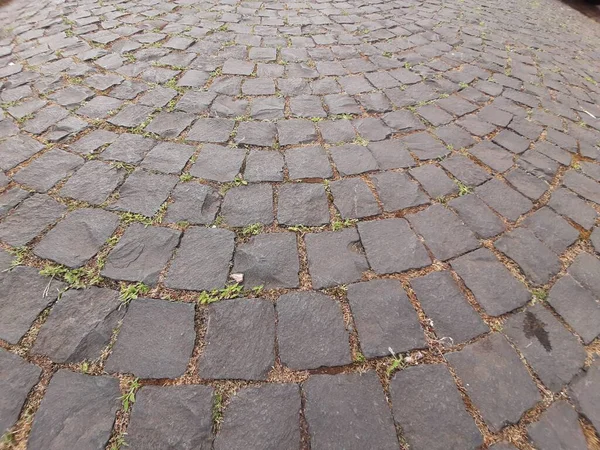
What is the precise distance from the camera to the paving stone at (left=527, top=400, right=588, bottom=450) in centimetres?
129

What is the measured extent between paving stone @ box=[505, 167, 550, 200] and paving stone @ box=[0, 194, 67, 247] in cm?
289

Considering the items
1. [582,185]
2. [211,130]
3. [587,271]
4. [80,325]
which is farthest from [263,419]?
[582,185]

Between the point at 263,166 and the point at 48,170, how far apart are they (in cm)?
139

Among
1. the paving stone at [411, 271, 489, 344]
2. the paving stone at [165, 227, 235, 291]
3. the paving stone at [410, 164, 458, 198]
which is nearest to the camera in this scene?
the paving stone at [411, 271, 489, 344]

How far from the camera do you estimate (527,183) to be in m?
2.33

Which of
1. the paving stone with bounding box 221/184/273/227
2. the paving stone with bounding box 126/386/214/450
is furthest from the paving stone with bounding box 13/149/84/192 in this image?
the paving stone with bounding box 126/386/214/450

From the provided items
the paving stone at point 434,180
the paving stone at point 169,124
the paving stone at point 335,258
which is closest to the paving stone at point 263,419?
the paving stone at point 335,258

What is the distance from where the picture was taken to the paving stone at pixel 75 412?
1.22 m

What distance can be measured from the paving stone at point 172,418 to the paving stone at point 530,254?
1.72 meters

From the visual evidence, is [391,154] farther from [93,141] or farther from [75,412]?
[75,412]

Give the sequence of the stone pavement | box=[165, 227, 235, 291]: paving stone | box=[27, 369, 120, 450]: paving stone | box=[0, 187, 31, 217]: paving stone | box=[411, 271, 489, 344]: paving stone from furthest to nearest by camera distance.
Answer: box=[0, 187, 31, 217]: paving stone < box=[165, 227, 235, 291]: paving stone < box=[411, 271, 489, 344]: paving stone < the stone pavement < box=[27, 369, 120, 450]: paving stone

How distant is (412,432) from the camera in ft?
4.25

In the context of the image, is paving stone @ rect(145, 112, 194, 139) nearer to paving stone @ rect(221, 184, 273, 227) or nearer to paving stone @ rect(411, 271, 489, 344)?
paving stone @ rect(221, 184, 273, 227)

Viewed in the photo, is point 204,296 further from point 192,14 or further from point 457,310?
point 192,14
